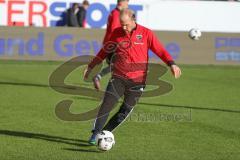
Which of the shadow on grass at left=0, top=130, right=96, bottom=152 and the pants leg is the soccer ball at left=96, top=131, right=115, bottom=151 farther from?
the shadow on grass at left=0, top=130, right=96, bottom=152

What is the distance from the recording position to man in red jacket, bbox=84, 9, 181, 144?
32.0ft

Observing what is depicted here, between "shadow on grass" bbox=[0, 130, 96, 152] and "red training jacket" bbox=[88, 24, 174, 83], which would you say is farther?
"shadow on grass" bbox=[0, 130, 96, 152]

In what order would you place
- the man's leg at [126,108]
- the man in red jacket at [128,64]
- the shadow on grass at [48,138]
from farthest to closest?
the shadow on grass at [48,138] < the man's leg at [126,108] < the man in red jacket at [128,64]

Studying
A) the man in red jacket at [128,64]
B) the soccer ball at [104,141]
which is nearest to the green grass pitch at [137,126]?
the soccer ball at [104,141]

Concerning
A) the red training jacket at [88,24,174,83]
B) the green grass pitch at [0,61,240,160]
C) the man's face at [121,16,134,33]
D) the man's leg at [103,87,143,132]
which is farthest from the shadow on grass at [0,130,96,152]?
the man's face at [121,16,134,33]

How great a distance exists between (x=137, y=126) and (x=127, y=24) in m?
3.08

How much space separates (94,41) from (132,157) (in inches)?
Answer: 670

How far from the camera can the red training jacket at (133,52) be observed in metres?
9.74

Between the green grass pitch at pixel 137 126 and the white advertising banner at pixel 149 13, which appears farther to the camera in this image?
the white advertising banner at pixel 149 13

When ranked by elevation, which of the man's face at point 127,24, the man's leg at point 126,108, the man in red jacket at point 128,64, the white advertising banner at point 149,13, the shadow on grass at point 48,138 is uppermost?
the white advertising banner at point 149,13

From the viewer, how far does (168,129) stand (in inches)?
472

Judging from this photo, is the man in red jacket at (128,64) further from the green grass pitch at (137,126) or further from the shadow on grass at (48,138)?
Result: the green grass pitch at (137,126)

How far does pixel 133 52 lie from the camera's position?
9.76 m

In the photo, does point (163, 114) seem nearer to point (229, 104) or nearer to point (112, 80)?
point (229, 104)
